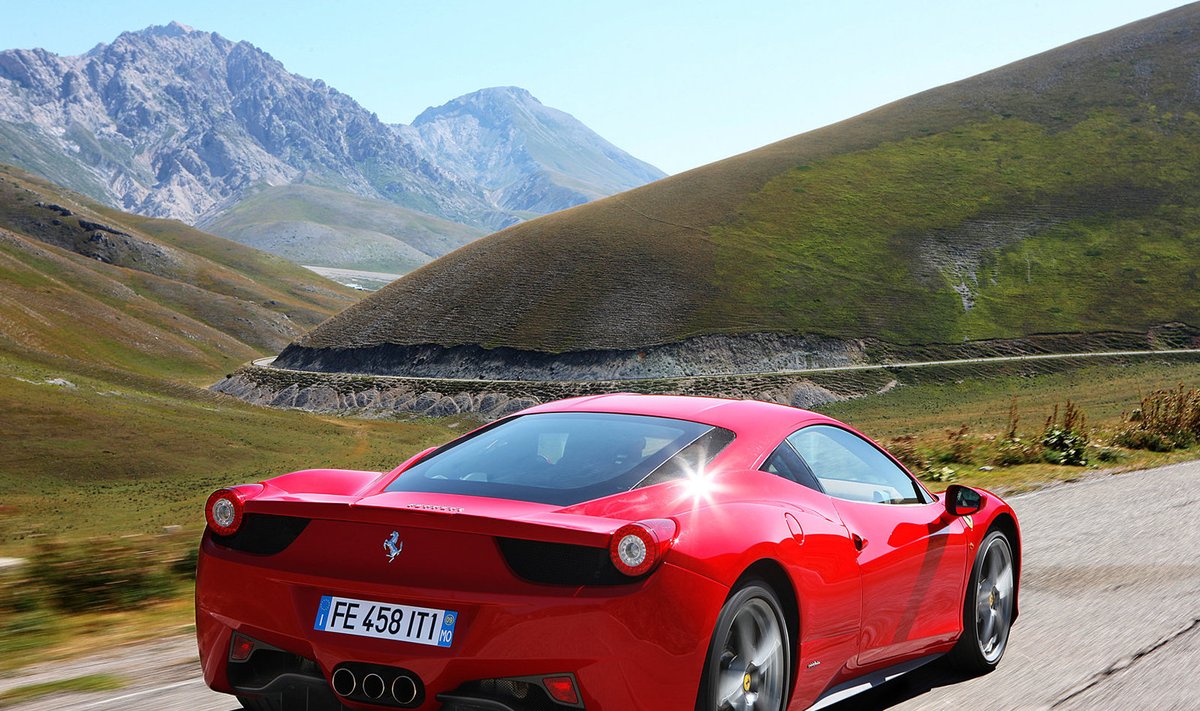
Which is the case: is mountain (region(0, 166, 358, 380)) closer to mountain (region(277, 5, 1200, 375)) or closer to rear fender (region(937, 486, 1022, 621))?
mountain (region(277, 5, 1200, 375))

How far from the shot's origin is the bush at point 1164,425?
16.8 m

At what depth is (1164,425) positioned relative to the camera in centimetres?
1716

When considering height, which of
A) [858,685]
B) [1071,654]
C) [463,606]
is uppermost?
[463,606]

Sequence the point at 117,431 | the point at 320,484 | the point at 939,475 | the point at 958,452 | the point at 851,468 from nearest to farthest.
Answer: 1. the point at 320,484
2. the point at 851,468
3. the point at 939,475
4. the point at 958,452
5. the point at 117,431

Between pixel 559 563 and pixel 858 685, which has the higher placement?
pixel 559 563

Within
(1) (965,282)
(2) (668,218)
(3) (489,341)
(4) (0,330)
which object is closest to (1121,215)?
(1) (965,282)

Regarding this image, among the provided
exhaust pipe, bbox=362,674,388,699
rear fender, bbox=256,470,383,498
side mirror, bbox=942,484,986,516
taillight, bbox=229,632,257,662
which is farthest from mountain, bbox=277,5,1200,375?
exhaust pipe, bbox=362,674,388,699

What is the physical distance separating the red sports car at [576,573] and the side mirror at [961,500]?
398 mm

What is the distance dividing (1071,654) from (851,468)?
71.8 inches

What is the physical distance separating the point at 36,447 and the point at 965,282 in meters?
74.0

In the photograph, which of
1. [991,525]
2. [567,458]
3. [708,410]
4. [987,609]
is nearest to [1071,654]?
[987,609]

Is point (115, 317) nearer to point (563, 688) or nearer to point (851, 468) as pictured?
point (851, 468)

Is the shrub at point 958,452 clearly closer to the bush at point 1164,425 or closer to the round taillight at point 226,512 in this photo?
the bush at point 1164,425

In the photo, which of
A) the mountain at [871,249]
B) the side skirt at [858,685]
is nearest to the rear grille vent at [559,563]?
the side skirt at [858,685]
